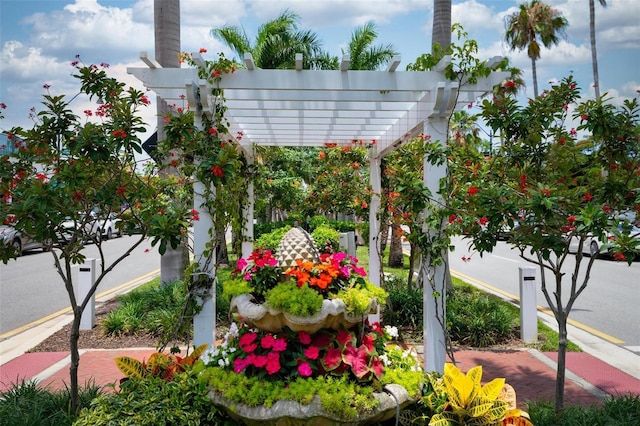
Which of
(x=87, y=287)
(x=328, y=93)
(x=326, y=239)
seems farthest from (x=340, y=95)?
(x=326, y=239)

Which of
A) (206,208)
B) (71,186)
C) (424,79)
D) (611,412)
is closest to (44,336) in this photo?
(206,208)

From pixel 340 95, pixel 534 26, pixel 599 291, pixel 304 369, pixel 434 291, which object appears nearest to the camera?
pixel 304 369

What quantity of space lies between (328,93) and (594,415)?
3.97 m

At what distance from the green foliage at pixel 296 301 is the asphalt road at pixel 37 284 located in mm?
3336

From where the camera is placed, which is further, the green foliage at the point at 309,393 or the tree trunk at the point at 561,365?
the tree trunk at the point at 561,365

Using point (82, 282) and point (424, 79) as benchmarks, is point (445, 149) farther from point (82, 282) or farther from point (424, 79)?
point (82, 282)

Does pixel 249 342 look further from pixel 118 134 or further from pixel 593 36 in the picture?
pixel 593 36

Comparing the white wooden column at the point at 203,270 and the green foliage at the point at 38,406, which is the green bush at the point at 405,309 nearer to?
the white wooden column at the point at 203,270

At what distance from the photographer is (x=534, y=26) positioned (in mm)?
30719

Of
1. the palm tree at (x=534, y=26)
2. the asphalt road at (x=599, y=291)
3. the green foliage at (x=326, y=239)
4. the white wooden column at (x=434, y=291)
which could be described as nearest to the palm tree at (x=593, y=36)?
the palm tree at (x=534, y=26)

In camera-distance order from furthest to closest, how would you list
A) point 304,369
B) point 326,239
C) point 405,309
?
point 326,239, point 405,309, point 304,369

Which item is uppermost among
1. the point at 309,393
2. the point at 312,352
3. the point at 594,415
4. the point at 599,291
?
the point at 312,352

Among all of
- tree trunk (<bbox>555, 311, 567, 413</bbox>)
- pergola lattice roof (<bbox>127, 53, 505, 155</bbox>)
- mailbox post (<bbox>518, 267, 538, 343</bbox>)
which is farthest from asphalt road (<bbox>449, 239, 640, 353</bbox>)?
pergola lattice roof (<bbox>127, 53, 505, 155</bbox>)

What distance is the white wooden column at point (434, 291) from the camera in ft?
15.9
